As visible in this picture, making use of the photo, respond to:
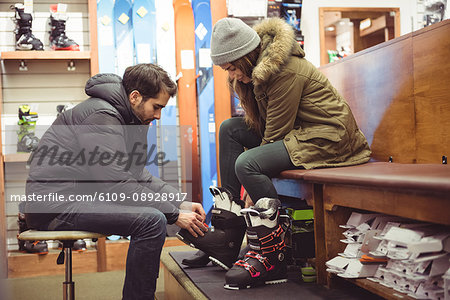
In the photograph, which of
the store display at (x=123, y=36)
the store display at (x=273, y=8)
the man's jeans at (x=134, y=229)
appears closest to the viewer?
the man's jeans at (x=134, y=229)

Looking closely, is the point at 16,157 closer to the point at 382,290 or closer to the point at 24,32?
the point at 24,32

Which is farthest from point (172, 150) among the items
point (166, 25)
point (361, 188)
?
point (361, 188)

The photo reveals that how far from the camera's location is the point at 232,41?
210 centimetres

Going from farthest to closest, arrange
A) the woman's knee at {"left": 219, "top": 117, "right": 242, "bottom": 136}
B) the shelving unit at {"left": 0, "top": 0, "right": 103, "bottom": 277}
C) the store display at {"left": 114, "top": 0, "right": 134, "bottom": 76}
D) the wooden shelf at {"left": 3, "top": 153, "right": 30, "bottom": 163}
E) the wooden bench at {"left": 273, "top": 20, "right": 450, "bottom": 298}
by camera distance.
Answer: the store display at {"left": 114, "top": 0, "right": 134, "bottom": 76}
the shelving unit at {"left": 0, "top": 0, "right": 103, "bottom": 277}
the wooden shelf at {"left": 3, "top": 153, "right": 30, "bottom": 163}
the woman's knee at {"left": 219, "top": 117, "right": 242, "bottom": 136}
the wooden bench at {"left": 273, "top": 20, "right": 450, "bottom": 298}

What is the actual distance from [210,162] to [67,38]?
1476 mm

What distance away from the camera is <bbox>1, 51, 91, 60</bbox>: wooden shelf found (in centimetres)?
343

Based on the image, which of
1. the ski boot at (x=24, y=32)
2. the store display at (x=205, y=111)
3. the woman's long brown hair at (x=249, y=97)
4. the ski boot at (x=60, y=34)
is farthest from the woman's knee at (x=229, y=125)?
the ski boot at (x=24, y=32)

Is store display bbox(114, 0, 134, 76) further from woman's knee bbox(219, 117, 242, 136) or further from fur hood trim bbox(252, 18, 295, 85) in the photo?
fur hood trim bbox(252, 18, 295, 85)

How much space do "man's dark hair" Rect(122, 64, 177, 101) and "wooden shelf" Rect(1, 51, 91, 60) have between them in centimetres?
162

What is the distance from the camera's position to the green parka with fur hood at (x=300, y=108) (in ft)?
6.70

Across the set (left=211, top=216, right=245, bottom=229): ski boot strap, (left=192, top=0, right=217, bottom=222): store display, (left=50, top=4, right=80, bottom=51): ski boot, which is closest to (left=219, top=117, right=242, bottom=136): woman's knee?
(left=211, top=216, right=245, bottom=229): ski boot strap

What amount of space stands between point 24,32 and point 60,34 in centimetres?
26

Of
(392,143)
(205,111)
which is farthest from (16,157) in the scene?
(392,143)

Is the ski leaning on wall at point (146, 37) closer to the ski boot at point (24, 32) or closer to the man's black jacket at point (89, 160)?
the ski boot at point (24, 32)
